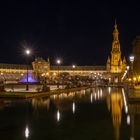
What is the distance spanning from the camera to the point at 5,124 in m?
20.0

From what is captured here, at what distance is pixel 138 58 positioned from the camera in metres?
66.9

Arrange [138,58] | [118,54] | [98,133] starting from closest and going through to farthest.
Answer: [98,133] < [138,58] < [118,54]

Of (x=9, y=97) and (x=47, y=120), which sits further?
(x=9, y=97)

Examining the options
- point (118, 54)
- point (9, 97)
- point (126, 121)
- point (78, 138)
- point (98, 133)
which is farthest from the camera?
point (118, 54)

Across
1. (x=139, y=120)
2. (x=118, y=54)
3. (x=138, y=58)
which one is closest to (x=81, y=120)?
(x=139, y=120)

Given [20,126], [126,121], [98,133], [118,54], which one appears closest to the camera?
[98,133]

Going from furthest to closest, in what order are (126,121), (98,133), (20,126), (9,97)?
(9,97), (126,121), (20,126), (98,133)

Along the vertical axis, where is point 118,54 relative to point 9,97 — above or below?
above

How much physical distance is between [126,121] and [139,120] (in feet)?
3.13

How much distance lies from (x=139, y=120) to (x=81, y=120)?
12.1ft

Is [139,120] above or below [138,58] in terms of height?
below

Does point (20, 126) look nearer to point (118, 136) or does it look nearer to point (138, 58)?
point (118, 136)

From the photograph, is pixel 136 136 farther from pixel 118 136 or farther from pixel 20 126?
pixel 20 126

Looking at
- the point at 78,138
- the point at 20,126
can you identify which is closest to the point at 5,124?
the point at 20,126
